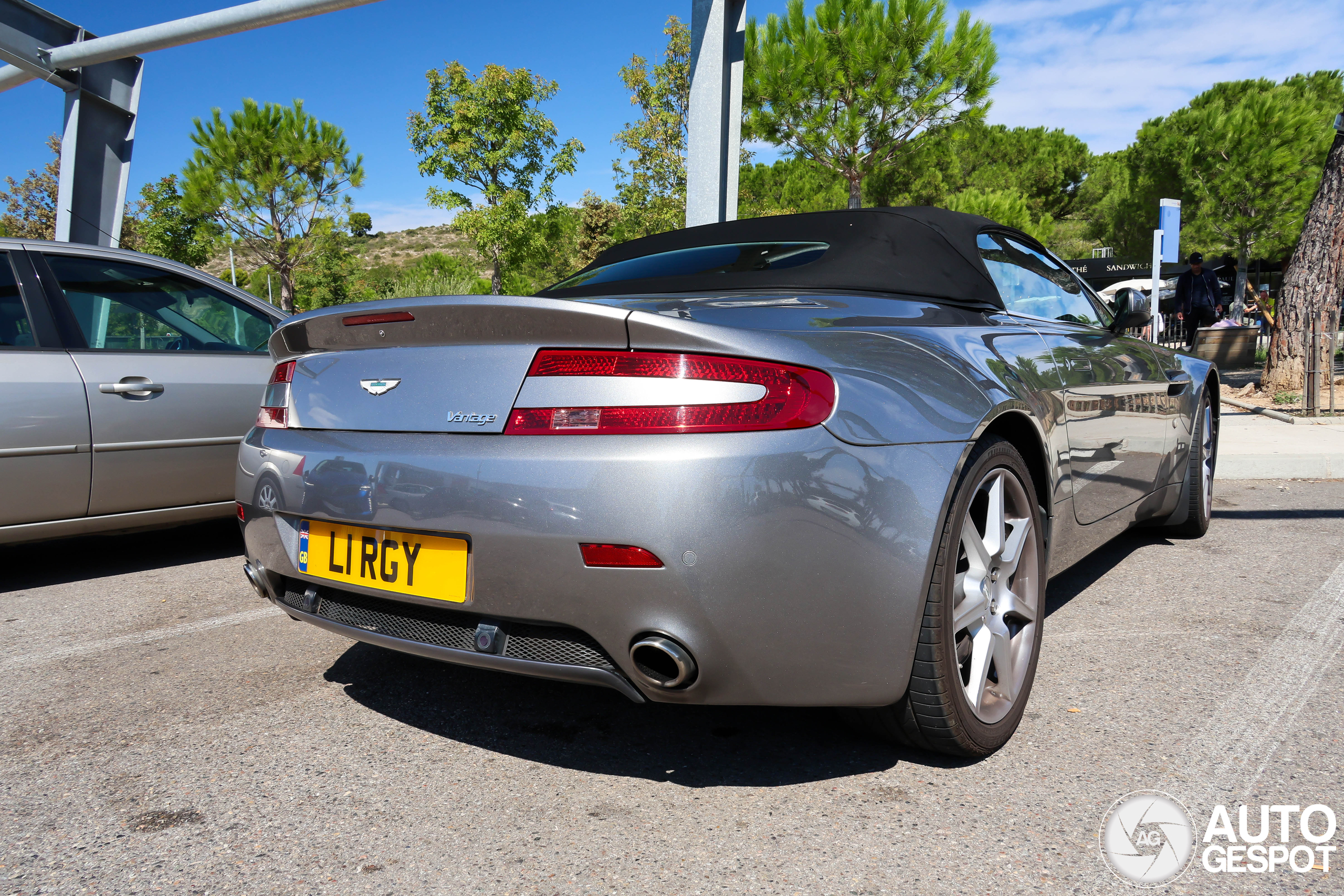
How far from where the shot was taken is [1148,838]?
1804 millimetres

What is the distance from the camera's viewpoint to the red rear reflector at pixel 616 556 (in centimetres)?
169

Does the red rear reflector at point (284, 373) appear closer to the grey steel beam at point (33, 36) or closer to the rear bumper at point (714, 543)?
the rear bumper at point (714, 543)

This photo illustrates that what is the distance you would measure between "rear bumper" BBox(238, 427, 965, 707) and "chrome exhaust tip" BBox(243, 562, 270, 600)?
592 mm

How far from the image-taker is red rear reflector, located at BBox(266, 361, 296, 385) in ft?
7.75

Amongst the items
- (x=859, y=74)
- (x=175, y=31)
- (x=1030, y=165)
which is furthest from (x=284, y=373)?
(x=1030, y=165)

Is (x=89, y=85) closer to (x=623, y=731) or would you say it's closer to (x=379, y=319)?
(x=379, y=319)

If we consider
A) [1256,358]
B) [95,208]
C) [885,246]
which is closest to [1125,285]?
[1256,358]

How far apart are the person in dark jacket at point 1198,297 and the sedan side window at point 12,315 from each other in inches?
→ 539

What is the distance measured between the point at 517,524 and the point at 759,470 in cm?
47

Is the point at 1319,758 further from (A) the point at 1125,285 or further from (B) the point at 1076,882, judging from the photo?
(A) the point at 1125,285

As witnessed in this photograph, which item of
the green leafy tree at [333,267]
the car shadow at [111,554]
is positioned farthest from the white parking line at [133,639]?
the green leafy tree at [333,267]

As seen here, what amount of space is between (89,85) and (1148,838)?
38.1ft

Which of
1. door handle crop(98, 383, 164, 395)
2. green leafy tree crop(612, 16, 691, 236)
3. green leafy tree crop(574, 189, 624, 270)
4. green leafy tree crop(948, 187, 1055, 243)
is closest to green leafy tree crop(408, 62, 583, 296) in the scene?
green leafy tree crop(612, 16, 691, 236)

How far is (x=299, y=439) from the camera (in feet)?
7.20
